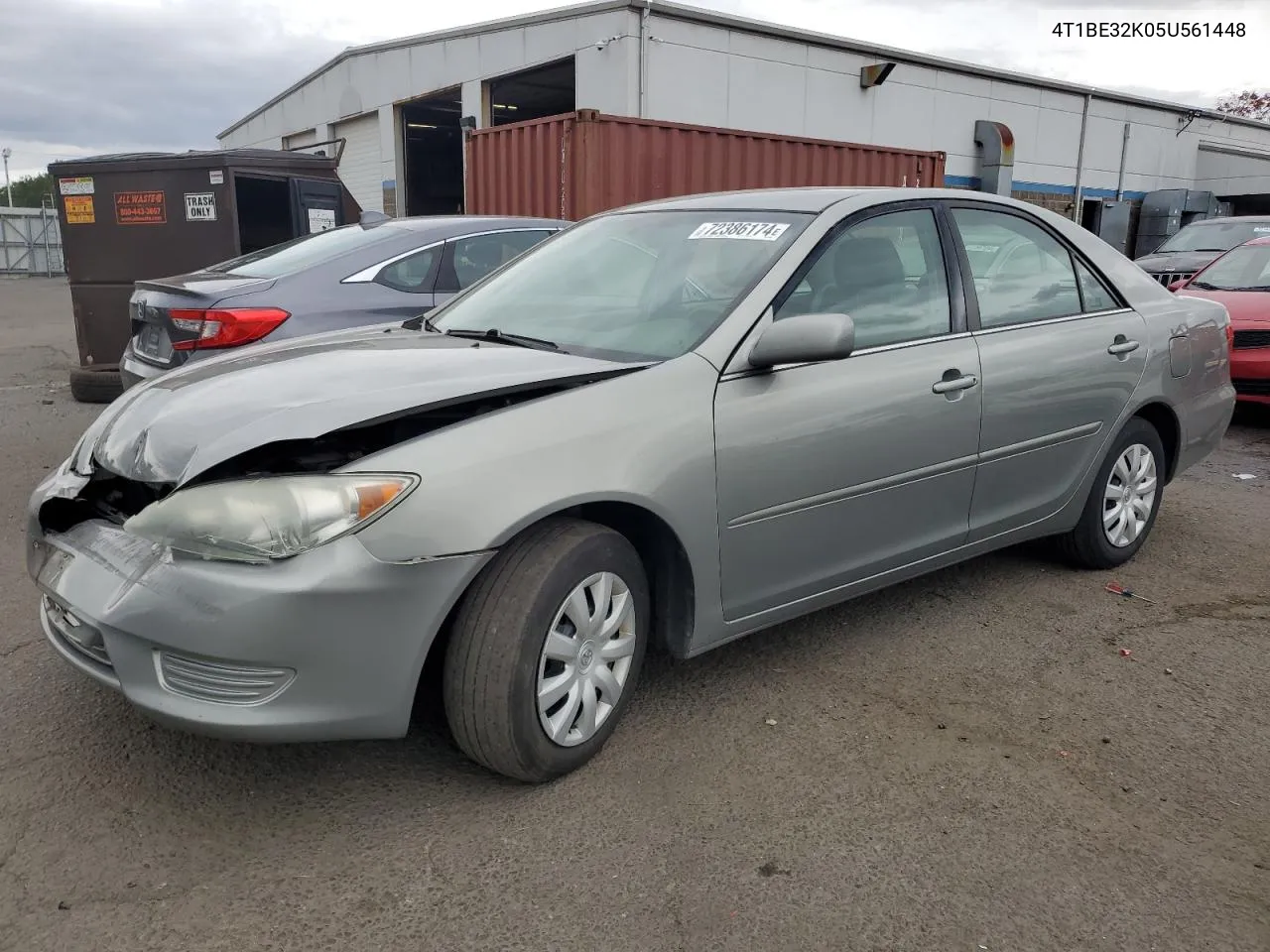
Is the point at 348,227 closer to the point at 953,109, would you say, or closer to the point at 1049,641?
the point at 1049,641

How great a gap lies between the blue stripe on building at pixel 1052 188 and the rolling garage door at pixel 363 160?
36.3 ft

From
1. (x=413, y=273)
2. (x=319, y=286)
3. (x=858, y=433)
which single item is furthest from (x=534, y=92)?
(x=858, y=433)

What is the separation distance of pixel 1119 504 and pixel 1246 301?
5.08 m

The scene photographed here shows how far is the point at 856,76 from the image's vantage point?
16203mm

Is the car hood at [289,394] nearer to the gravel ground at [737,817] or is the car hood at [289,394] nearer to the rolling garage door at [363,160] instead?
the gravel ground at [737,817]

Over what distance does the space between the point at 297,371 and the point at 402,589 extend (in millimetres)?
885

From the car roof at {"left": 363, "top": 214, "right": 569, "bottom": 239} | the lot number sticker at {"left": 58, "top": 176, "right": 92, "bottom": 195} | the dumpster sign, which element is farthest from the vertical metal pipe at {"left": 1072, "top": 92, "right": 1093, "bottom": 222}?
the lot number sticker at {"left": 58, "top": 176, "right": 92, "bottom": 195}

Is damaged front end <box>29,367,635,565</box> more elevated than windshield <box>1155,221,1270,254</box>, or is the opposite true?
windshield <box>1155,221,1270,254</box>

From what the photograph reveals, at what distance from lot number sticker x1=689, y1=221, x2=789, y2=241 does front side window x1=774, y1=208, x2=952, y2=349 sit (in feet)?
0.58

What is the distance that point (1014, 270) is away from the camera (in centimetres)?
408

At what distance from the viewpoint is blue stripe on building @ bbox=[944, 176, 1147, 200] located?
18969mm

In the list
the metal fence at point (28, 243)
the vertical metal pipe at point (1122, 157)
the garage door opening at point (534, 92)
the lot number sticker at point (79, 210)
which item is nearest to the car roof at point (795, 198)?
the lot number sticker at point (79, 210)

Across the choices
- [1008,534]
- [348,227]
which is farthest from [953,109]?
[1008,534]

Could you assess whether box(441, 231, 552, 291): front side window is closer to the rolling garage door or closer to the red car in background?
the red car in background
